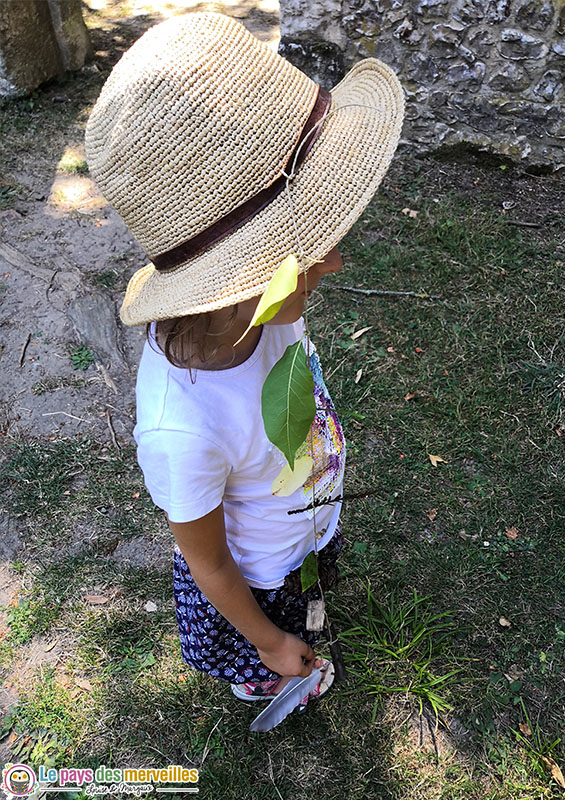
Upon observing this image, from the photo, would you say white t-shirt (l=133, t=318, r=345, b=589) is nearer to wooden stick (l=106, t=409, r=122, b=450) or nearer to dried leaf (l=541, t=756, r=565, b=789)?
dried leaf (l=541, t=756, r=565, b=789)

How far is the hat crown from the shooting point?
0.92m

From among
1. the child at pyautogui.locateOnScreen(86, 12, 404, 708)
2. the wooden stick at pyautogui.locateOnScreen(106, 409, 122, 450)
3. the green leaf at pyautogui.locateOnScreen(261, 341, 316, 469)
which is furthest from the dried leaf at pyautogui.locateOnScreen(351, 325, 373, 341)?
the green leaf at pyautogui.locateOnScreen(261, 341, 316, 469)

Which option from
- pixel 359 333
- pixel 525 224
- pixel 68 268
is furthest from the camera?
pixel 68 268

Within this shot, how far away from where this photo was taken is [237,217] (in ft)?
3.20

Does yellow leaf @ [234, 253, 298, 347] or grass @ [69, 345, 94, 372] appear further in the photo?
grass @ [69, 345, 94, 372]

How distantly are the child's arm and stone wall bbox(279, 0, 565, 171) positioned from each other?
3.29 m

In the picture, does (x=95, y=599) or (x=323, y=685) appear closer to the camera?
(x=323, y=685)

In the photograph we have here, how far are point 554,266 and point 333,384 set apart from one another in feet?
4.46

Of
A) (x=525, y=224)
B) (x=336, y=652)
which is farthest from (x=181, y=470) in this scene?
(x=525, y=224)

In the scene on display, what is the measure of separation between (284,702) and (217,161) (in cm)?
150

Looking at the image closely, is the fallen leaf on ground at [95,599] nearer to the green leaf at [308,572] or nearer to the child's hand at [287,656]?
the child's hand at [287,656]

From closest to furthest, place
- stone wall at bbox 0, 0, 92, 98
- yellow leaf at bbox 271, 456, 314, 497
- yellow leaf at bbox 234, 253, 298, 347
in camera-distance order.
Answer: yellow leaf at bbox 234, 253, 298, 347 < yellow leaf at bbox 271, 456, 314, 497 < stone wall at bbox 0, 0, 92, 98

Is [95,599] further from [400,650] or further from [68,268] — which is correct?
[68,268]

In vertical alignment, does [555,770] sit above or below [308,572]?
below
